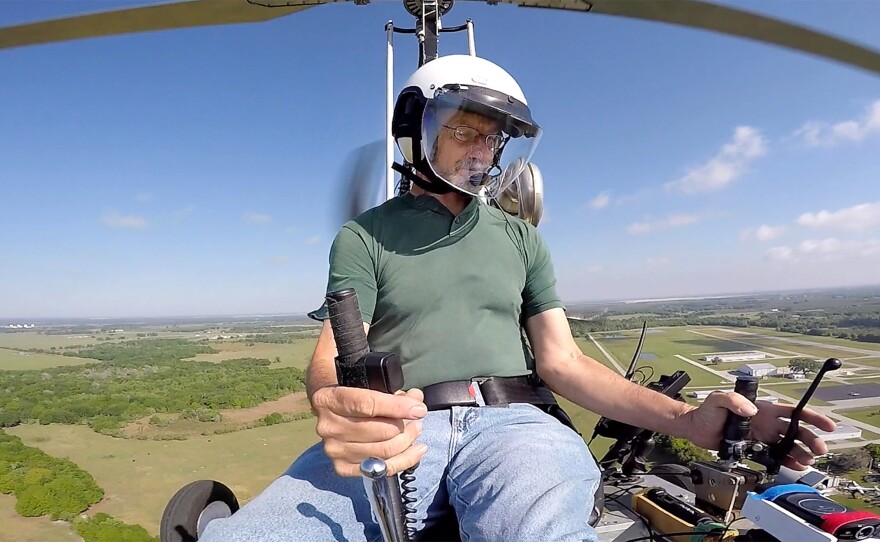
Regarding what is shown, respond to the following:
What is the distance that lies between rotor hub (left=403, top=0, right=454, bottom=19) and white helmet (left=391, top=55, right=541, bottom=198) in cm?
133

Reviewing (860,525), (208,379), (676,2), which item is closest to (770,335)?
(676,2)

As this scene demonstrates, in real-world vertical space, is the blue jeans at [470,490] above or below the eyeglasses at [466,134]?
below

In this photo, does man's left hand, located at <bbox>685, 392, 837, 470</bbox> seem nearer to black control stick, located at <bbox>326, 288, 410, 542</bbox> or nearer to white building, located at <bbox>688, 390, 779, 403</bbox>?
white building, located at <bbox>688, 390, 779, 403</bbox>

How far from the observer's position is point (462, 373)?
1250 mm

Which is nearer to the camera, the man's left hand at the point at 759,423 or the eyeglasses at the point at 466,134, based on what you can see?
the man's left hand at the point at 759,423

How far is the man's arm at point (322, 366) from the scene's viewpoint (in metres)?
1.05

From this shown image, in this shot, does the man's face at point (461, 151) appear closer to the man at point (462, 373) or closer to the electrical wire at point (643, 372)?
the man at point (462, 373)

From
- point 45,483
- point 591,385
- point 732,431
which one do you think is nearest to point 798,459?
point 732,431

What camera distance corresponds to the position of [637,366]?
1812 mm

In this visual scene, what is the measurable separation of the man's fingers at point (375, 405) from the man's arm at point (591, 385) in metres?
0.87

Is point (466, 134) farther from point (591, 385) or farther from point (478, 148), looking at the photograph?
point (591, 385)

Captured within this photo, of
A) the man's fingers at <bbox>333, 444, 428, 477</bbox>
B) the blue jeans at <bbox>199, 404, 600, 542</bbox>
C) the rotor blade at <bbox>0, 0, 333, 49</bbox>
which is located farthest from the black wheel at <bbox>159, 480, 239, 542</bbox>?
the rotor blade at <bbox>0, 0, 333, 49</bbox>

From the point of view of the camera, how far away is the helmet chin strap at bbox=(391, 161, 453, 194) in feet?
4.96

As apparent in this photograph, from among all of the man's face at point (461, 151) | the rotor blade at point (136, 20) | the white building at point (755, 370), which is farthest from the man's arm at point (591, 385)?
the rotor blade at point (136, 20)
